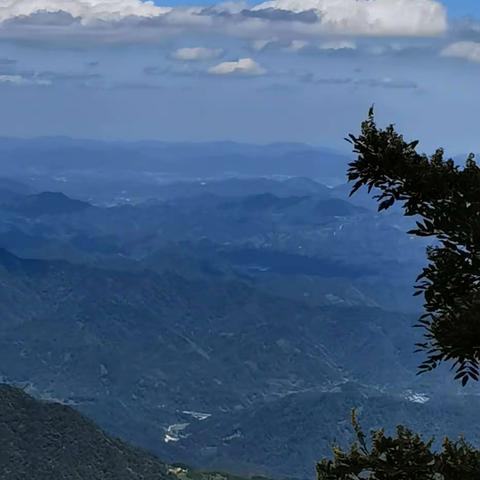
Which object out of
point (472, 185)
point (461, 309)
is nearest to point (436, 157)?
point (472, 185)

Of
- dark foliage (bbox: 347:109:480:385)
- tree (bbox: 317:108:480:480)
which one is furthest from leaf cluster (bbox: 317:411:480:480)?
dark foliage (bbox: 347:109:480:385)

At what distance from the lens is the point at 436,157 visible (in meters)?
20.6

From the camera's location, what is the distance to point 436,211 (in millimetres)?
19453

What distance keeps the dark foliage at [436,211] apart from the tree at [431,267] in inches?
0.8

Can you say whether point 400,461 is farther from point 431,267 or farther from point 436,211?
point 436,211

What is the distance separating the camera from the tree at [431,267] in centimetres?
1884

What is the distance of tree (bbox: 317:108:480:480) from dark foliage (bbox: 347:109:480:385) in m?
0.02

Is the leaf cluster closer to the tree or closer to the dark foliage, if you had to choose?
the tree

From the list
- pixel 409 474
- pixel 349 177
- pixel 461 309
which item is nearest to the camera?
pixel 461 309

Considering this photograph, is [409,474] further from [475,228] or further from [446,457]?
[475,228]

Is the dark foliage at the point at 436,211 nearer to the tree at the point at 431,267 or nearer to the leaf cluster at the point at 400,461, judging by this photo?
the tree at the point at 431,267

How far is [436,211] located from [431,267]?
1.18 meters

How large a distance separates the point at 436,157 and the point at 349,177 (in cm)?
192

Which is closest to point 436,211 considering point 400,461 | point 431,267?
point 431,267
